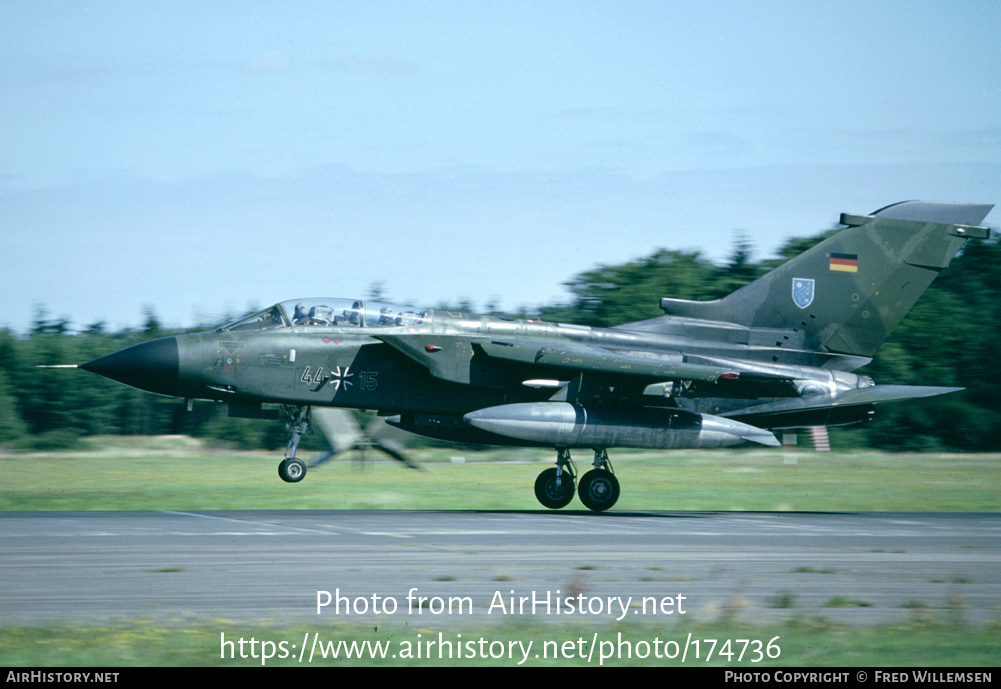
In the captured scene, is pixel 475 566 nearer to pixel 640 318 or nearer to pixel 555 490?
pixel 555 490

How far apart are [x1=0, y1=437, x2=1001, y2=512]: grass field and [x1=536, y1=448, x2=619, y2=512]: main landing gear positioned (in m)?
1.16

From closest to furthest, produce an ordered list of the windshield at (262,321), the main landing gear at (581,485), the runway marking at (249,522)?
the runway marking at (249,522) → the windshield at (262,321) → the main landing gear at (581,485)

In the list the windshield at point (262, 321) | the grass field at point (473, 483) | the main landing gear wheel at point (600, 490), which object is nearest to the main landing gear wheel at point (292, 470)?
the grass field at point (473, 483)

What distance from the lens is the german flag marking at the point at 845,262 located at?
1994 cm

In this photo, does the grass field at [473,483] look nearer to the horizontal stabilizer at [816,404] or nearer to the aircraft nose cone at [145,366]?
the horizontal stabilizer at [816,404]

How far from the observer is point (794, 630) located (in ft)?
26.3

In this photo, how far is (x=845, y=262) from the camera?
65.5 feet

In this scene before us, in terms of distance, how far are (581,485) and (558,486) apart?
458 millimetres

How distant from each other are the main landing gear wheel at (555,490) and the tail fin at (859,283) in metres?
3.90

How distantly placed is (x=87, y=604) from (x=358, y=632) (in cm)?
259

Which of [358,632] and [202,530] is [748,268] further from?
[358,632]

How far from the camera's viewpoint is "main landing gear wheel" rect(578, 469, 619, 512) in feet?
60.7

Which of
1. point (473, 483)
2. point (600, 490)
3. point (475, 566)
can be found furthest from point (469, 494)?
point (475, 566)

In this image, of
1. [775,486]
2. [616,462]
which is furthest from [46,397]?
[775,486]
